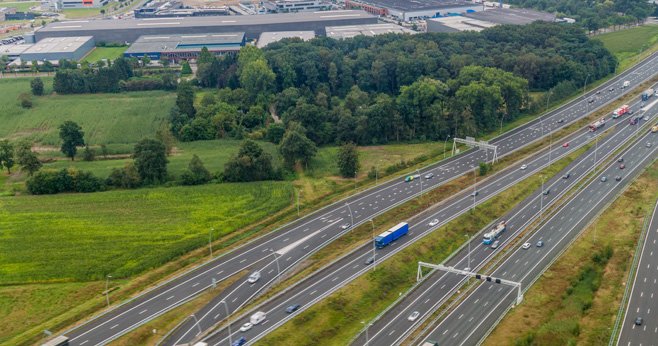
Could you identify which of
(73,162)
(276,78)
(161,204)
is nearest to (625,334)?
Result: (161,204)


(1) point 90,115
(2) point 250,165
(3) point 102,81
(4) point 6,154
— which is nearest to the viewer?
(2) point 250,165

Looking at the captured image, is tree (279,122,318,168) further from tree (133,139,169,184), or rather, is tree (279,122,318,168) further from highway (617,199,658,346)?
highway (617,199,658,346)

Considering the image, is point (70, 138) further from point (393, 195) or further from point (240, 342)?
point (240, 342)

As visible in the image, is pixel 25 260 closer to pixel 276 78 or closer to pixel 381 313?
pixel 381 313

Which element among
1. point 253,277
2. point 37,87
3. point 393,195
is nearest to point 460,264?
point 393,195

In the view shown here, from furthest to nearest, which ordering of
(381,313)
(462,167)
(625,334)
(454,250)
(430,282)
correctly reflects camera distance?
(462,167) → (454,250) → (430,282) → (381,313) → (625,334)

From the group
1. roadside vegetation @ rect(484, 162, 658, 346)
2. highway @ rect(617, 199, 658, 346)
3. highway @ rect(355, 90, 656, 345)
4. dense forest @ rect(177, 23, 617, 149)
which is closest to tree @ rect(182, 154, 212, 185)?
dense forest @ rect(177, 23, 617, 149)

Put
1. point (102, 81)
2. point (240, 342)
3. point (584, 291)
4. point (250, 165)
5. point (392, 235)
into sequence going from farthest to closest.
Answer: point (102, 81) → point (250, 165) → point (392, 235) → point (584, 291) → point (240, 342)
